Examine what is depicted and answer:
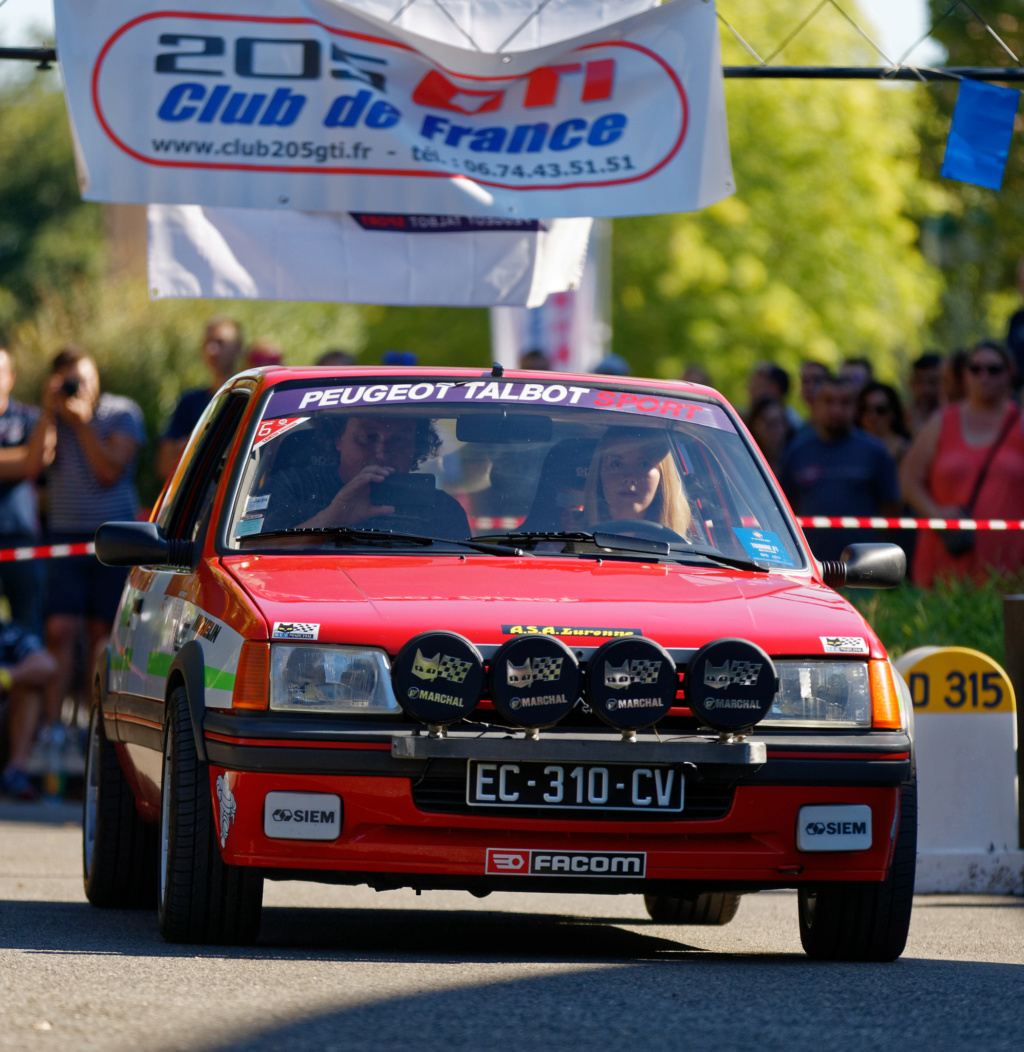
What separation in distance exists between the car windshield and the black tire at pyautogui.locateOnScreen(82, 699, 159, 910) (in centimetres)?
130

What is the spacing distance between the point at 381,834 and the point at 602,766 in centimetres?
61

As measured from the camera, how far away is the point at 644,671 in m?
5.60

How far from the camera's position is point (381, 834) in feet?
18.6

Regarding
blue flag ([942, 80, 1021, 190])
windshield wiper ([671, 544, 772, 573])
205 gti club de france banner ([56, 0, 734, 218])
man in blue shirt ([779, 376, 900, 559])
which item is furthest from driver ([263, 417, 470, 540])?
man in blue shirt ([779, 376, 900, 559])

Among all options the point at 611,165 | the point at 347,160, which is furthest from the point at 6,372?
the point at 611,165

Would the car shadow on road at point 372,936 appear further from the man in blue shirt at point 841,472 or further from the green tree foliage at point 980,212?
the green tree foliage at point 980,212

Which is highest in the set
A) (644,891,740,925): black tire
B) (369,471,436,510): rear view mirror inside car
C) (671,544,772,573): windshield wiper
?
(369,471,436,510): rear view mirror inside car

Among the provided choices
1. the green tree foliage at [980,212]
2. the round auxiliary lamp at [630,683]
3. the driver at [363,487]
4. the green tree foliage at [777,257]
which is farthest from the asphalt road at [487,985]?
the green tree foliage at [777,257]

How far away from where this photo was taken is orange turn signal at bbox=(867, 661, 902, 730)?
5930mm

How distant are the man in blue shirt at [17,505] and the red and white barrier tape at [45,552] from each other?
0.33 feet

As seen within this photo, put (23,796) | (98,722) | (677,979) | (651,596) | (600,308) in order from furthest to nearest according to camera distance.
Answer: (600,308) < (23,796) < (98,722) < (651,596) < (677,979)

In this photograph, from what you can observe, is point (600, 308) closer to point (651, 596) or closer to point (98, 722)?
point (98, 722)

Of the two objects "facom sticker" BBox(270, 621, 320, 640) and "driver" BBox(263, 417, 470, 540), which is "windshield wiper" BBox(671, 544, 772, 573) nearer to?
"driver" BBox(263, 417, 470, 540)

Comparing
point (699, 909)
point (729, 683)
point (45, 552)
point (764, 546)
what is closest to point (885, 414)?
point (45, 552)
